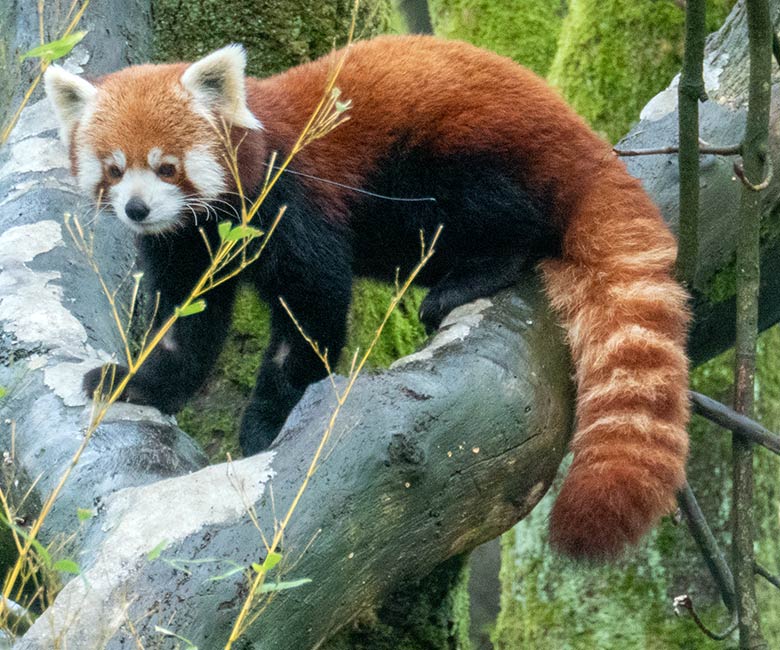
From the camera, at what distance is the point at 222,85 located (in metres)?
3.44

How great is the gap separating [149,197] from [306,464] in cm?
136

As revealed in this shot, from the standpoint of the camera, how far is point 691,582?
15.0 ft

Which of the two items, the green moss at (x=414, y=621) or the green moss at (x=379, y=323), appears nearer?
the green moss at (x=414, y=621)

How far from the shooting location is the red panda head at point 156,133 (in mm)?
3326

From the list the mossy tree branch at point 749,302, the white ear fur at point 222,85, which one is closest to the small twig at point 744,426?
the mossy tree branch at point 749,302

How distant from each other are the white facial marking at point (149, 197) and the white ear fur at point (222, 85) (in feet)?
1.02

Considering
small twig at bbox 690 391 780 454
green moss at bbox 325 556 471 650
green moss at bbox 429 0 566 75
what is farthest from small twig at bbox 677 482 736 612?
green moss at bbox 429 0 566 75

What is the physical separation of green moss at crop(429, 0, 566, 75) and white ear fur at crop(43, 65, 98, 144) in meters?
3.54

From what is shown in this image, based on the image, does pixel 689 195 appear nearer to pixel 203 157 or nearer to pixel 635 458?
pixel 635 458

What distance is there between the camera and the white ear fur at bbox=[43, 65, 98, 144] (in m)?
3.46

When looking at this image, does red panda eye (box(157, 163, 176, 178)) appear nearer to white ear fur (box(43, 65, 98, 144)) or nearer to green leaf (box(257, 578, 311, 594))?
white ear fur (box(43, 65, 98, 144))

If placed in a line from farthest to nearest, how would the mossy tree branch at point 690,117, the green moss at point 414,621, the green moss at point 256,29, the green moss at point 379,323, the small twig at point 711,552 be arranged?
the green moss at point 379,323, the green moss at point 256,29, the green moss at point 414,621, the small twig at point 711,552, the mossy tree branch at point 690,117

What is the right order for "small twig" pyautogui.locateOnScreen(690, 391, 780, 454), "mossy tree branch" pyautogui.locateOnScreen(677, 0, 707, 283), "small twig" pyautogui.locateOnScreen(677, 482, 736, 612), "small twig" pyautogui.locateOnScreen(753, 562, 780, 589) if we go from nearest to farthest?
"mossy tree branch" pyautogui.locateOnScreen(677, 0, 707, 283), "small twig" pyautogui.locateOnScreen(753, 562, 780, 589), "small twig" pyautogui.locateOnScreen(690, 391, 780, 454), "small twig" pyautogui.locateOnScreen(677, 482, 736, 612)

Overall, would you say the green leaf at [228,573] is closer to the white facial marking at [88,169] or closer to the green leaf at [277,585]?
the green leaf at [277,585]
